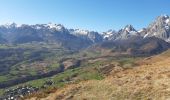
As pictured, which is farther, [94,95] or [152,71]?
[152,71]

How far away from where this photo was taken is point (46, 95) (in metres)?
48.9

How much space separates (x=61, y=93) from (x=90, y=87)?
4098 millimetres

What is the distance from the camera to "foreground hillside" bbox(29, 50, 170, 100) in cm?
4350

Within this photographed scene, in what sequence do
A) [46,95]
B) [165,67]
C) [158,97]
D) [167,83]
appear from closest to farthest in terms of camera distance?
1. [158,97]
2. [167,83]
3. [46,95]
4. [165,67]

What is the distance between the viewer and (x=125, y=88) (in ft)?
151

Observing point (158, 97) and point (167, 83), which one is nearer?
point (158, 97)

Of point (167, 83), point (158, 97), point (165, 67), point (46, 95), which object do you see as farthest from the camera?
point (165, 67)

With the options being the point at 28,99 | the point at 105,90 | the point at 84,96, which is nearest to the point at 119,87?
the point at 105,90

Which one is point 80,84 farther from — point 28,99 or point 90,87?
point 28,99

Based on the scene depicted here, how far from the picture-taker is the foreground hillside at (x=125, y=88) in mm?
43500

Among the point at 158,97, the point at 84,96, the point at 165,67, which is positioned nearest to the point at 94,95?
the point at 84,96

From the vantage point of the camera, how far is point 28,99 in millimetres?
49438

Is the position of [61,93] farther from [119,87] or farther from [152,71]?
[152,71]

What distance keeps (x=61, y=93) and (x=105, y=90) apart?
6042mm
